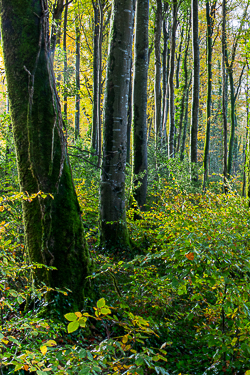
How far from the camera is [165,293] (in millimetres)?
3234

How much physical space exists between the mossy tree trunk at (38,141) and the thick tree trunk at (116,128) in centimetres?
218

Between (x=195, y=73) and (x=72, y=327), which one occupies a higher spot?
(x=195, y=73)

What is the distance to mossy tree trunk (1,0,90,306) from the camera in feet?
9.05

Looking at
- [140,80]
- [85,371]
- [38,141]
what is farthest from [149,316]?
[140,80]

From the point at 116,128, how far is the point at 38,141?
2.49m

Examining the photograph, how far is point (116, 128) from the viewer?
16.7 ft

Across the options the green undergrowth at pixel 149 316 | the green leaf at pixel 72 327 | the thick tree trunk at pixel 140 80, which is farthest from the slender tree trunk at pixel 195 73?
the green leaf at pixel 72 327

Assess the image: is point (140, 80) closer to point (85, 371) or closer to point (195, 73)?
point (195, 73)

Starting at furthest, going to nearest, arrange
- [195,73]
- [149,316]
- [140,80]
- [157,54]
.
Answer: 1. [157,54]
2. [195,73]
3. [140,80]
4. [149,316]

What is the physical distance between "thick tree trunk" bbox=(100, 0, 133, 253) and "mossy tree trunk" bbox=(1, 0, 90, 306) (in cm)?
218

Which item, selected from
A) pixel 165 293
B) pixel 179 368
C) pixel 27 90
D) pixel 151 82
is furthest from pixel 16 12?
pixel 151 82

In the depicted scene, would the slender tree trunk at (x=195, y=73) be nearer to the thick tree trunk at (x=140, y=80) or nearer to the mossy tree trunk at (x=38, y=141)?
the thick tree trunk at (x=140, y=80)

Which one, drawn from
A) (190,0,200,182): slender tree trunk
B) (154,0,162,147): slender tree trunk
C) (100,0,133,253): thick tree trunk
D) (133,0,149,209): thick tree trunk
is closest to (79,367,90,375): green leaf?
(100,0,133,253): thick tree trunk

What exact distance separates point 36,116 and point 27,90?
0.29 metres
